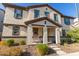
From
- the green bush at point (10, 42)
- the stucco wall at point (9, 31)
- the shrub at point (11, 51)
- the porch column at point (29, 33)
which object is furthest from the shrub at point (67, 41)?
the green bush at point (10, 42)

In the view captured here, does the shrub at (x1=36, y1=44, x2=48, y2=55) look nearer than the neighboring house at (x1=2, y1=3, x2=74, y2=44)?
Yes

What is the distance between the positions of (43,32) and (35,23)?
17.2 inches

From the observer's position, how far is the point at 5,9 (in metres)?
5.16

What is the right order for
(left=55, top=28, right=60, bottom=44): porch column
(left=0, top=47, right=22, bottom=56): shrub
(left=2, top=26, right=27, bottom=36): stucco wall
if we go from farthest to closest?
(left=55, top=28, right=60, bottom=44): porch column
(left=2, top=26, right=27, bottom=36): stucco wall
(left=0, top=47, right=22, bottom=56): shrub

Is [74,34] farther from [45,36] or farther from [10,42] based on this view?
[10,42]

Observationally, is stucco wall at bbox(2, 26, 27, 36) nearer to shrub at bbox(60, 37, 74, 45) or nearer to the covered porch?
the covered porch

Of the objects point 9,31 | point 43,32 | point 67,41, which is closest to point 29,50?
point 43,32

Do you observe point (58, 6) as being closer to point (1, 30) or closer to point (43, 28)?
point (43, 28)

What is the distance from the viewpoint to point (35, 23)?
17.1 feet

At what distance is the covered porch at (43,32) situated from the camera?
5119 mm

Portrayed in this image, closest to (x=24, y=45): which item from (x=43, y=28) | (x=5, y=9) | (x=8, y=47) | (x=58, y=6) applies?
(x=8, y=47)

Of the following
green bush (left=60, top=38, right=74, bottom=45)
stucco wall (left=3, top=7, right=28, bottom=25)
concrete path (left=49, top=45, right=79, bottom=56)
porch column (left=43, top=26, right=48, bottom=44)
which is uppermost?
stucco wall (left=3, top=7, right=28, bottom=25)

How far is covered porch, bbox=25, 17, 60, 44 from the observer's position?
16.8 feet

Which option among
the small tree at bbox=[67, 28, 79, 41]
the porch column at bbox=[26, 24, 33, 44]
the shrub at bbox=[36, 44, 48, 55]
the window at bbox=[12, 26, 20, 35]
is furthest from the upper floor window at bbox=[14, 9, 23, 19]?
the small tree at bbox=[67, 28, 79, 41]
